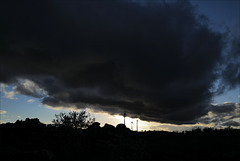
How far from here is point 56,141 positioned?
44500 millimetres

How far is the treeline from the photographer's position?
27.9 meters

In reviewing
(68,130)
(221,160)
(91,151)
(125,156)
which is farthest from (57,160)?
(221,160)

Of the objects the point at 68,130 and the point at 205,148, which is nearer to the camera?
the point at 205,148

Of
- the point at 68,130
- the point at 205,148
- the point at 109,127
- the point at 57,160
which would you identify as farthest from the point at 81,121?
the point at 205,148

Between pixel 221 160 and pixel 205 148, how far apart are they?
9848 mm

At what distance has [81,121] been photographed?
166 ft

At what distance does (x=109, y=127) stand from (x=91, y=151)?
20.9 feet

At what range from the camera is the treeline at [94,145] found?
27859mm

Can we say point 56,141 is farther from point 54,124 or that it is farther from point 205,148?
point 205,148

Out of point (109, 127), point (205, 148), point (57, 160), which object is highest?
point (109, 127)

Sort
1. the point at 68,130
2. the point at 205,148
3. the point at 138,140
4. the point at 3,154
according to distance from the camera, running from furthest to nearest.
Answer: the point at 68,130 < the point at 205,148 < the point at 3,154 < the point at 138,140

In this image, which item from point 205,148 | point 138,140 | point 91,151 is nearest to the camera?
point 138,140

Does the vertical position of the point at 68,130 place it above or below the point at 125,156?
above

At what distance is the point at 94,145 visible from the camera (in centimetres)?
3947
